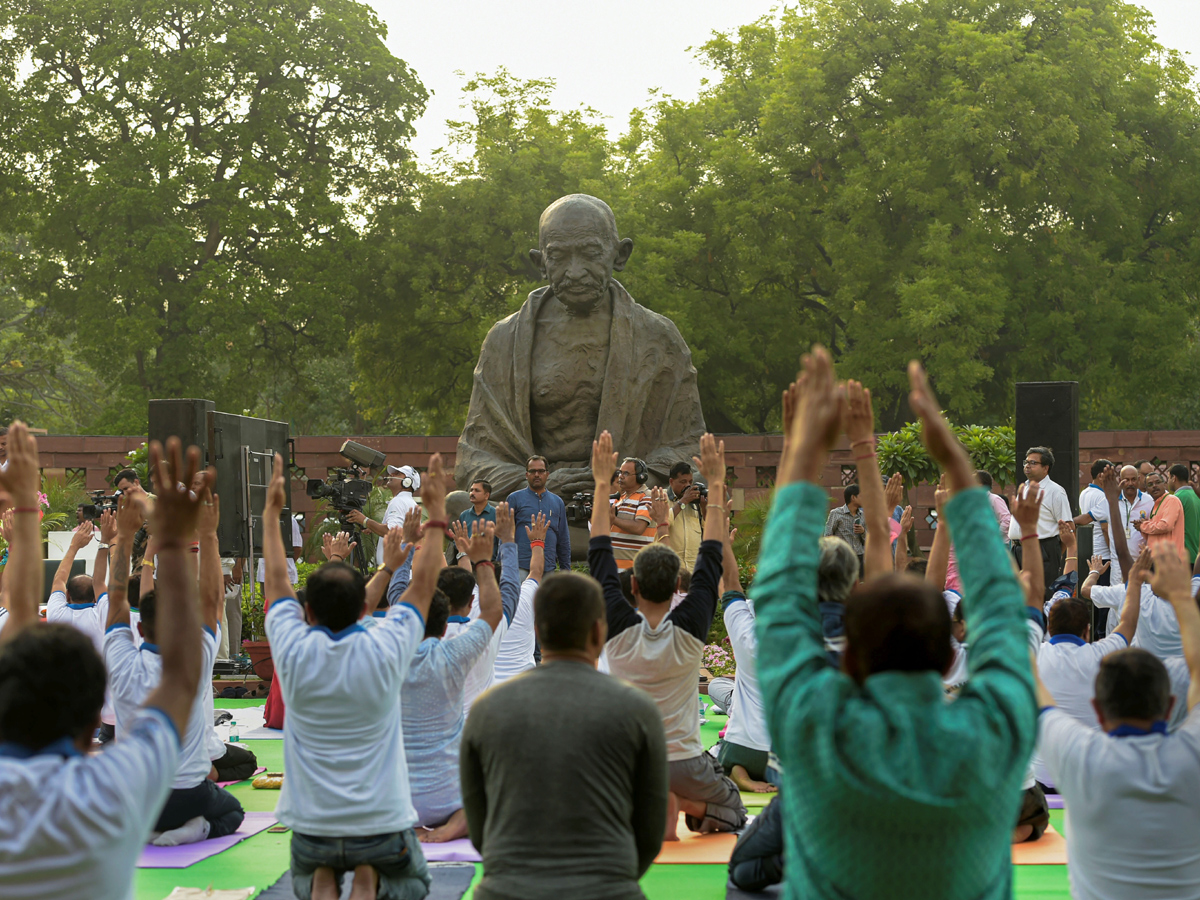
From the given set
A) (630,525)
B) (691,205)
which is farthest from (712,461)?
(691,205)

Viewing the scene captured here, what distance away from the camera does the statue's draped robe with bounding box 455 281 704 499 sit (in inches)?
450

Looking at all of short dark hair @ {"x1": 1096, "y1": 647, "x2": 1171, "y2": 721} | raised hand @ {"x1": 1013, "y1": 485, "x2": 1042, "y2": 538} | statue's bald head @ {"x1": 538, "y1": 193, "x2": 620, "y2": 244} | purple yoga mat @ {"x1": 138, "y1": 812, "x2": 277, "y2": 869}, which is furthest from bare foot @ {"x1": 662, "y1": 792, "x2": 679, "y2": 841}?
statue's bald head @ {"x1": 538, "y1": 193, "x2": 620, "y2": 244}

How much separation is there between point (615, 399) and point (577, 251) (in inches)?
53.3

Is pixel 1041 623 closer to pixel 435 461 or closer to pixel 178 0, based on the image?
pixel 435 461

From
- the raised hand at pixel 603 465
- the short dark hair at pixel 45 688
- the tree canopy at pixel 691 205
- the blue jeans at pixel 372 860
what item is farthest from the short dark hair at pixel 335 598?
the tree canopy at pixel 691 205

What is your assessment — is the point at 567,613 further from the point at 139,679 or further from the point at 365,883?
the point at 139,679

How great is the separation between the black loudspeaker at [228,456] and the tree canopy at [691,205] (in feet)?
38.3

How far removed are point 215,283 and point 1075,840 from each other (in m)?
22.1

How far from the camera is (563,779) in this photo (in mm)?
2885

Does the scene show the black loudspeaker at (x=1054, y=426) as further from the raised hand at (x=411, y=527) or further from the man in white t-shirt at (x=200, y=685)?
the man in white t-shirt at (x=200, y=685)

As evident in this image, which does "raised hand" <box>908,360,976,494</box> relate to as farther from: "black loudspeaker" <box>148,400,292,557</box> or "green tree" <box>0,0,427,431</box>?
"green tree" <box>0,0,427,431</box>

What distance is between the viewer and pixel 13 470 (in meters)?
2.88

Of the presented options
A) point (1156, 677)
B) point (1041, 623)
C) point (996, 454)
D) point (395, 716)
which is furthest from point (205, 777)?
point (996, 454)

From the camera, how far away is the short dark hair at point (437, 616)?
17.1 ft
